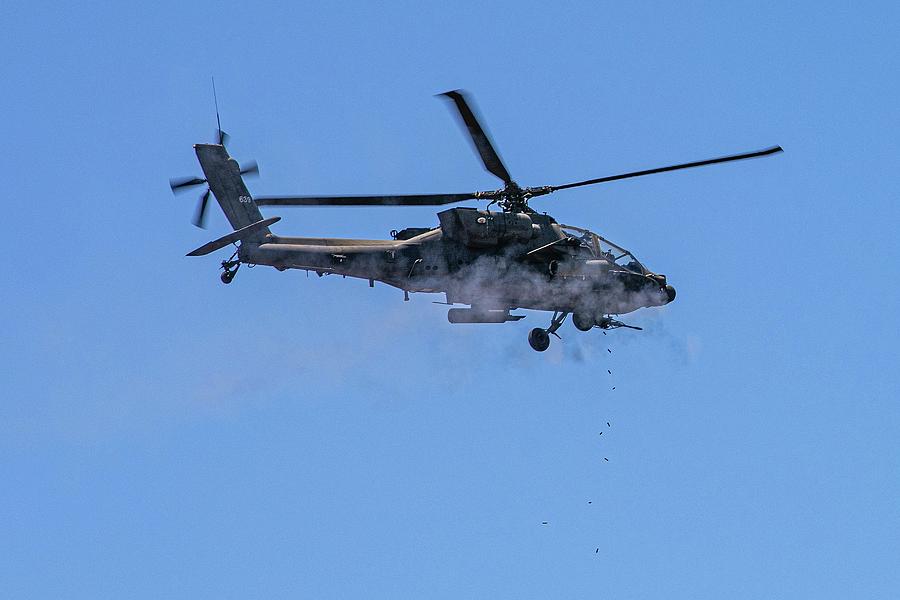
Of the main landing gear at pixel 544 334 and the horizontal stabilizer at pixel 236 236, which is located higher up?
the horizontal stabilizer at pixel 236 236

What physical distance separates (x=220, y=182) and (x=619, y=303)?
12.2 meters

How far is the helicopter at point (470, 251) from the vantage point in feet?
125

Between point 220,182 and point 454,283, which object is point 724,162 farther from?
point 220,182

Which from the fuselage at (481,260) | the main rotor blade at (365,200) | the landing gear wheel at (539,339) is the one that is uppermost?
the main rotor blade at (365,200)

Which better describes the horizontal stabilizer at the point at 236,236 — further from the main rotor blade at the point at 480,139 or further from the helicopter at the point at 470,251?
the main rotor blade at the point at 480,139

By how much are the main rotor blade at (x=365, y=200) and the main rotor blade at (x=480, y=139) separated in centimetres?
119

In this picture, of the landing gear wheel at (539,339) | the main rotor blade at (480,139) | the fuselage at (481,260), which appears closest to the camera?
the main rotor blade at (480,139)

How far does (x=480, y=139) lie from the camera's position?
37312 millimetres

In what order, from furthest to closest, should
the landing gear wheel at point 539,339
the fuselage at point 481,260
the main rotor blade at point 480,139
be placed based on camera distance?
the landing gear wheel at point 539,339
the fuselage at point 481,260
the main rotor blade at point 480,139

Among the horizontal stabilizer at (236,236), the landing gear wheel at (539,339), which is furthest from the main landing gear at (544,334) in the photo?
the horizontal stabilizer at (236,236)

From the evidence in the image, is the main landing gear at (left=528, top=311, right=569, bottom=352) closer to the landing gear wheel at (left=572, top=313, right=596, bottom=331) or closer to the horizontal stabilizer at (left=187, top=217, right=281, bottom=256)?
the landing gear wheel at (left=572, top=313, right=596, bottom=331)

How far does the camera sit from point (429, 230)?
3997cm

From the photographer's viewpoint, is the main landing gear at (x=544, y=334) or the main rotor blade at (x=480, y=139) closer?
the main rotor blade at (x=480, y=139)

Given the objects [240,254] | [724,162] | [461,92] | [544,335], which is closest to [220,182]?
[240,254]
